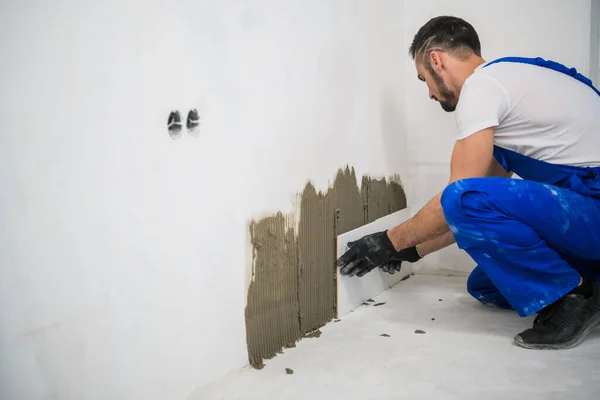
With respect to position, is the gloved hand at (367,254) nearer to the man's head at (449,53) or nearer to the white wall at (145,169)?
the white wall at (145,169)

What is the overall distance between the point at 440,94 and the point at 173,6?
1183 millimetres

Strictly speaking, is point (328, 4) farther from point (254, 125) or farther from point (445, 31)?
point (254, 125)

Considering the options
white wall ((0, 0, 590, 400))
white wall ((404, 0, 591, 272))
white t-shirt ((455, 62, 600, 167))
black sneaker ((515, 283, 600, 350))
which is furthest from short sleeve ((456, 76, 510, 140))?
white wall ((404, 0, 591, 272))

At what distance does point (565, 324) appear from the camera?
205cm

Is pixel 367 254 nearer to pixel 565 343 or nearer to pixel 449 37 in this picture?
pixel 565 343

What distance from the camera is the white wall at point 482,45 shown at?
108 inches

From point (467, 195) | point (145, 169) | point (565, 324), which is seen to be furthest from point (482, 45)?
point (145, 169)

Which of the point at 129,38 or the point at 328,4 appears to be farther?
the point at 328,4

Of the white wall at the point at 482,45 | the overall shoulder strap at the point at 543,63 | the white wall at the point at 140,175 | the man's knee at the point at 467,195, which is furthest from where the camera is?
the white wall at the point at 482,45

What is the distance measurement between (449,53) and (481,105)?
0.34m

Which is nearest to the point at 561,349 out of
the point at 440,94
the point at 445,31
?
the point at 440,94

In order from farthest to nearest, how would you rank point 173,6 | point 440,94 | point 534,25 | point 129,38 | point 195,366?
point 534,25 → point 440,94 → point 195,366 → point 173,6 → point 129,38

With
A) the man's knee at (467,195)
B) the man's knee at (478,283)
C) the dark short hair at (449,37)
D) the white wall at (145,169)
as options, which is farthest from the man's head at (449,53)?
the man's knee at (478,283)

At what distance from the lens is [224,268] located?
5.85 ft
